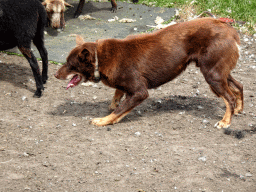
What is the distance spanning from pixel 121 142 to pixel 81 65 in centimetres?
117

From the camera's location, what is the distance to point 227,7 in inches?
359

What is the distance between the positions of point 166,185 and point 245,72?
3943 millimetres

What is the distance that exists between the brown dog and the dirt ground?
39cm

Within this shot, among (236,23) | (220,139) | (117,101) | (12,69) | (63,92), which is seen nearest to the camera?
(220,139)

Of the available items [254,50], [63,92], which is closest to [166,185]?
[63,92]

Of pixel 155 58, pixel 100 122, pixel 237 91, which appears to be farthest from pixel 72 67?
pixel 237 91

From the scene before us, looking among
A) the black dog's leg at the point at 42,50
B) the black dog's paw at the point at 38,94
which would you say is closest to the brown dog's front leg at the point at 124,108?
the black dog's paw at the point at 38,94

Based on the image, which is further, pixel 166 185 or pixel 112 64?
pixel 112 64

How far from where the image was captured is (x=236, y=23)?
28.1 ft

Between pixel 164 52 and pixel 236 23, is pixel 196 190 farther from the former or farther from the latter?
pixel 236 23

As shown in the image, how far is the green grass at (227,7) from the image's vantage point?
8.75 metres

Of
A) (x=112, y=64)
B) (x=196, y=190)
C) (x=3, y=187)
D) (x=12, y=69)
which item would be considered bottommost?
(x=12, y=69)

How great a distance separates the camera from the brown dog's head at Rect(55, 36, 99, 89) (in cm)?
436

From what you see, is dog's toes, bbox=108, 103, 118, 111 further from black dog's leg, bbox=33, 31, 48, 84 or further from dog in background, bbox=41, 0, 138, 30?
dog in background, bbox=41, 0, 138, 30
